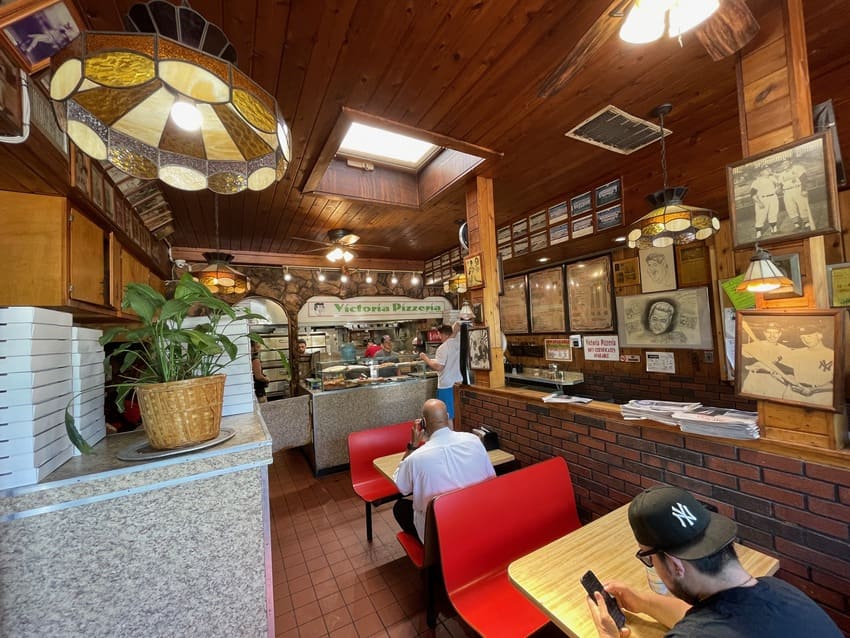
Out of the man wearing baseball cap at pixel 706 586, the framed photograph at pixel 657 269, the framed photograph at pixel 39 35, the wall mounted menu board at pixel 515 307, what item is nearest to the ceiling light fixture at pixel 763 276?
the man wearing baseball cap at pixel 706 586

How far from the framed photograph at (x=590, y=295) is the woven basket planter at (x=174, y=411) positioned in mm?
5282

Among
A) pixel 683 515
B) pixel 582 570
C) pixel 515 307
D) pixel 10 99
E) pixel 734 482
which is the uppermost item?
pixel 10 99

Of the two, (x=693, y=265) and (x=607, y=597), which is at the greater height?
(x=693, y=265)

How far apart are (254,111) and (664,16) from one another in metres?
1.68

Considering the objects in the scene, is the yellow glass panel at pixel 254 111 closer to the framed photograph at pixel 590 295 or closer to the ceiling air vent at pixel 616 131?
the ceiling air vent at pixel 616 131

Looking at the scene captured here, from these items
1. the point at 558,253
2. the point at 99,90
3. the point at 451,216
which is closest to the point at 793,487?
the point at 99,90

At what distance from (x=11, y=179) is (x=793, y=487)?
4.32 metres

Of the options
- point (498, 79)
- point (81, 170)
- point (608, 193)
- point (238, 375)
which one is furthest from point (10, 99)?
point (608, 193)

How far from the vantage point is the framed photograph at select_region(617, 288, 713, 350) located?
4.23 metres

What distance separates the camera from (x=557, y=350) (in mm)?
5906

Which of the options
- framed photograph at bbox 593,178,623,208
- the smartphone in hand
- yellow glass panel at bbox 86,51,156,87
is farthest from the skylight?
the smartphone in hand

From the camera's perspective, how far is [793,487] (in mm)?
1574

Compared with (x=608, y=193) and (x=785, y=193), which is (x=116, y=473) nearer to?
(x=785, y=193)

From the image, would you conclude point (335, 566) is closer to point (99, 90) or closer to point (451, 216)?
point (99, 90)
